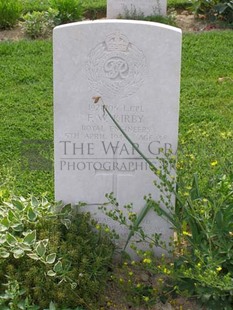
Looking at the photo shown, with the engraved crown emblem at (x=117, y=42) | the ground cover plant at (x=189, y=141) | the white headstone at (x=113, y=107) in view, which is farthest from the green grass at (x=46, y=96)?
the engraved crown emblem at (x=117, y=42)

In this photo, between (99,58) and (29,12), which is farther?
A: (29,12)

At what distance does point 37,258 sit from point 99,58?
1.09m

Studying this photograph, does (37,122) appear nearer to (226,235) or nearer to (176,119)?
(176,119)

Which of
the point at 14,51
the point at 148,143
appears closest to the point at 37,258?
the point at 148,143

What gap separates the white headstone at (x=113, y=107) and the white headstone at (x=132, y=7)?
4.20 meters

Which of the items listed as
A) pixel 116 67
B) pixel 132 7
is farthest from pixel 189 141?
pixel 132 7

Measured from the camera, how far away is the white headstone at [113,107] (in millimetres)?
4086

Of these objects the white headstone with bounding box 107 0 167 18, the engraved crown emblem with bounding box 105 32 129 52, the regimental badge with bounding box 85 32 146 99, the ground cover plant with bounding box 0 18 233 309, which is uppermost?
the white headstone with bounding box 107 0 167 18

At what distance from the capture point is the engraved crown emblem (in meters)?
4.08

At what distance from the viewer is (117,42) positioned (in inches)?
162

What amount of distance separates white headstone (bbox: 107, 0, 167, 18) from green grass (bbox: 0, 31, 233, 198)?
0.56 meters

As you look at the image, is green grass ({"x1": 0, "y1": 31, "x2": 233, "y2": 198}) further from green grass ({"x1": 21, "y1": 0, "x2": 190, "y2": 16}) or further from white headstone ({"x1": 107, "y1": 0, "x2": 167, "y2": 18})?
green grass ({"x1": 21, "y1": 0, "x2": 190, "y2": 16})

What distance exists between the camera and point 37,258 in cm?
396

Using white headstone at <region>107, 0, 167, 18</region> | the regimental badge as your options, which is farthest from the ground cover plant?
white headstone at <region>107, 0, 167, 18</region>
